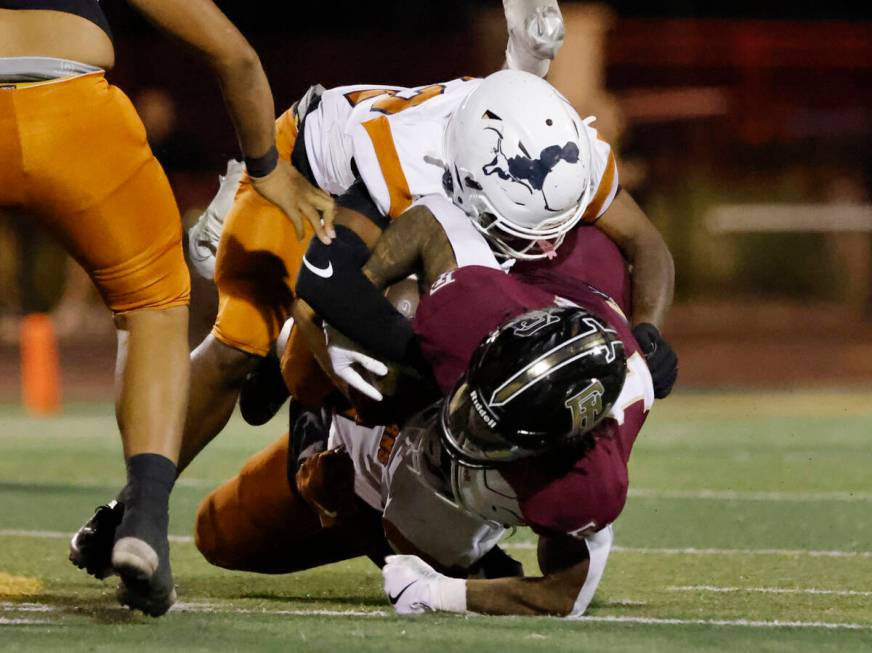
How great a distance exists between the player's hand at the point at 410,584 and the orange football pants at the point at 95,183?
779mm

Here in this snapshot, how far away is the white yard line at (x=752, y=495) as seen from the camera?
633 centimetres

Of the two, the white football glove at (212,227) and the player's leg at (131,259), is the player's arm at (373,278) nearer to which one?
the player's leg at (131,259)

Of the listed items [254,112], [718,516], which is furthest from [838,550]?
[254,112]

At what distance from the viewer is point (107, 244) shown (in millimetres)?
3648

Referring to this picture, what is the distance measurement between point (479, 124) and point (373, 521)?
1.06 m

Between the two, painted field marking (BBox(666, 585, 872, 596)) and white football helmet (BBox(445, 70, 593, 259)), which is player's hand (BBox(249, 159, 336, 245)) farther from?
painted field marking (BBox(666, 585, 872, 596))

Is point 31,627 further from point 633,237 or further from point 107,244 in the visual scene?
point 633,237

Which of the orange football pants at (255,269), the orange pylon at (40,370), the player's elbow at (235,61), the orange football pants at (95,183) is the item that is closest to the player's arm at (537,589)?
the orange football pants at (95,183)

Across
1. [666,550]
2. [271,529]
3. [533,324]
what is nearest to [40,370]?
[666,550]

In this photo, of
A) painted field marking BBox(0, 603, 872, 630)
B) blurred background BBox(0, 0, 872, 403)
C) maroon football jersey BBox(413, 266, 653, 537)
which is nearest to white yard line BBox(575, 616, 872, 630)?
painted field marking BBox(0, 603, 872, 630)

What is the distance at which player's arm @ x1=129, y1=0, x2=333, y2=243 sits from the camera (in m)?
3.69

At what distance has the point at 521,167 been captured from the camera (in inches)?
155

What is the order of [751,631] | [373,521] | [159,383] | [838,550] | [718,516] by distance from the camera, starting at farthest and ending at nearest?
[718,516] < [838,550] < [373,521] < [159,383] < [751,631]

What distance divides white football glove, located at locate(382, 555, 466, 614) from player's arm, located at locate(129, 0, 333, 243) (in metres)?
0.79
